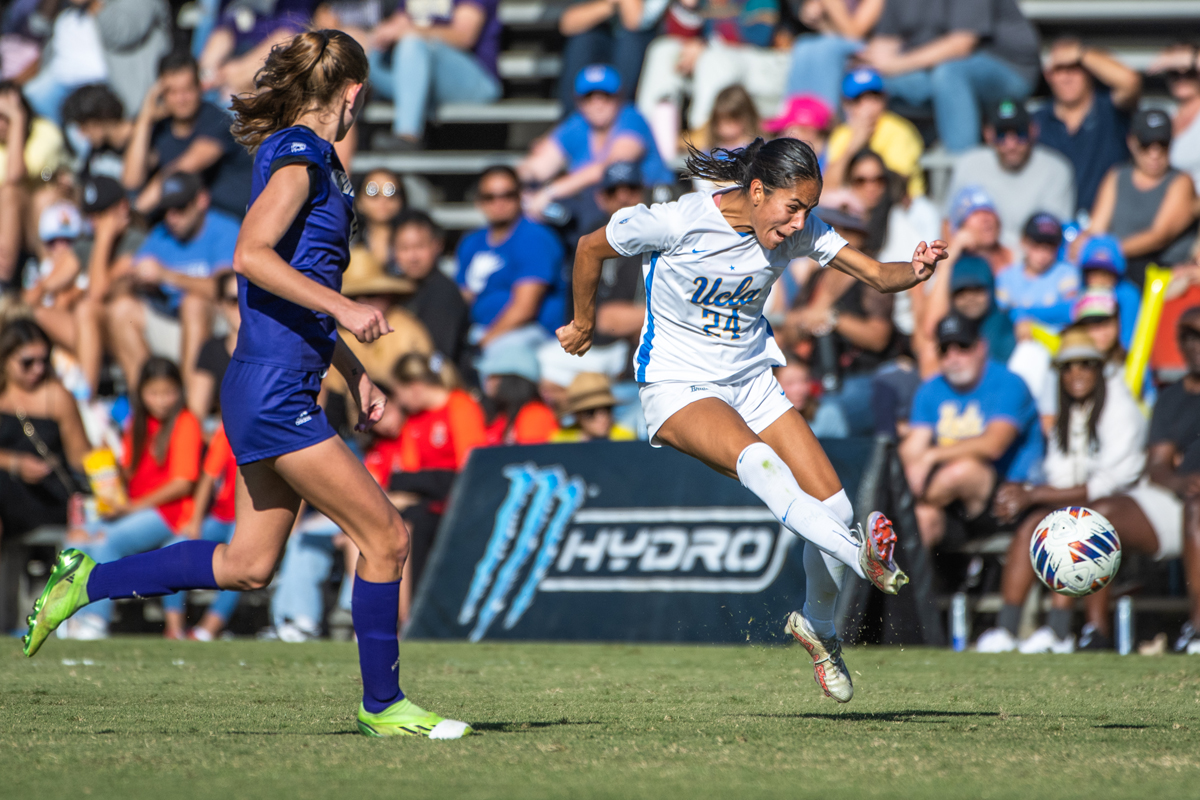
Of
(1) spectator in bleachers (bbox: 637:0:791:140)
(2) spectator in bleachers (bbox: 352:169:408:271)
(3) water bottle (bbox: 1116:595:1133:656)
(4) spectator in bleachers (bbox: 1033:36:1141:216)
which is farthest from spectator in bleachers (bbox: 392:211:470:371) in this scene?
(3) water bottle (bbox: 1116:595:1133:656)

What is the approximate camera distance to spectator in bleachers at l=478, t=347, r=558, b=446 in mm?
10594

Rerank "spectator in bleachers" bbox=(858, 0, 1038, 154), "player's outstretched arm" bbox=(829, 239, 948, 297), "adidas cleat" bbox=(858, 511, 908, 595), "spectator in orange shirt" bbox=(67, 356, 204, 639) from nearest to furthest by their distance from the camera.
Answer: "adidas cleat" bbox=(858, 511, 908, 595) < "player's outstretched arm" bbox=(829, 239, 948, 297) < "spectator in orange shirt" bbox=(67, 356, 204, 639) < "spectator in bleachers" bbox=(858, 0, 1038, 154)

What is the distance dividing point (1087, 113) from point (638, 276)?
3819mm

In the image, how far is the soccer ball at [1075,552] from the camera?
6074 mm

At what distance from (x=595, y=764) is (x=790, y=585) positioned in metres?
4.60

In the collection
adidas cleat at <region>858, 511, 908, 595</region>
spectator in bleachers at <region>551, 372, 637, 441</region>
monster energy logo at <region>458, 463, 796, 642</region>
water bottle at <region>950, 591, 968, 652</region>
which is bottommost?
water bottle at <region>950, 591, 968, 652</region>

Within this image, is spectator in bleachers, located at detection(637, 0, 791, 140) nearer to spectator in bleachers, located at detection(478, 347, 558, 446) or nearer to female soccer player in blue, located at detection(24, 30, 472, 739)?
spectator in bleachers, located at detection(478, 347, 558, 446)

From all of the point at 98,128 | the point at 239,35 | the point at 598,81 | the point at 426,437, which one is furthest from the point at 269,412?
the point at 239,35

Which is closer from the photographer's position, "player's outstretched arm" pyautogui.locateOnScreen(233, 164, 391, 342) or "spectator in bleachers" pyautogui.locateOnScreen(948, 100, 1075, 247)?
"player's outstretched arm" pyautogui.locateOnScreen(233, 164, 391, 342)

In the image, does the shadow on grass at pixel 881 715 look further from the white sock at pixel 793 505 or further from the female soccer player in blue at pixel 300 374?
the female soccer player in blue at pixel 300 374

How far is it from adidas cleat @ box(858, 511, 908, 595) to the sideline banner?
143 inches

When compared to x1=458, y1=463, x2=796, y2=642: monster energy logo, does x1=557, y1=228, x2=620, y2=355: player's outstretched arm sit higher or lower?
higher

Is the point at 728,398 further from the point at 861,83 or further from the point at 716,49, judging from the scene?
the point at 716,49

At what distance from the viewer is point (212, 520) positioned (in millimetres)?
10781
